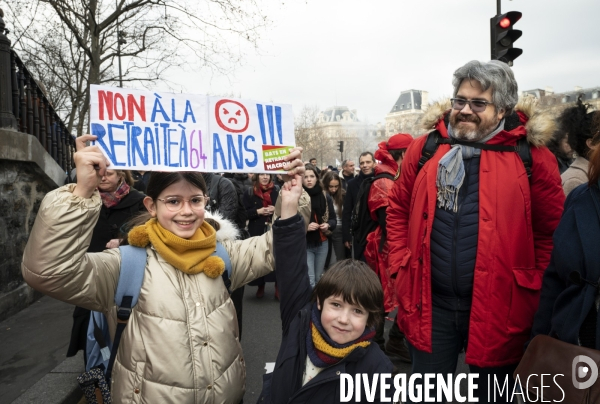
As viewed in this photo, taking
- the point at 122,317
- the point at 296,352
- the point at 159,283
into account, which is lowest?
the point at 296,352

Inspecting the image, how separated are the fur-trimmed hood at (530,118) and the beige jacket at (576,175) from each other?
1.34 metres

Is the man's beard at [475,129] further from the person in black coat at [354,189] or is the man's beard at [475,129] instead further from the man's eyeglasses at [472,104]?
the person in black coat at [354,189]

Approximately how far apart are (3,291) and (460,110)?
5330 millimetres

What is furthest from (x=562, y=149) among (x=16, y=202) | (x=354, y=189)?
(x=16, y=202)

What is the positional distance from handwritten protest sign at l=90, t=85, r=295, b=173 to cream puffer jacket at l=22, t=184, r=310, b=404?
1.32 ft

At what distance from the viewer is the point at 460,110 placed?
2.46 m

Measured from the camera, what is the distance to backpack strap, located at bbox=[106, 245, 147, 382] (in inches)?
76.5

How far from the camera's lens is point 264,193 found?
7.16 metres

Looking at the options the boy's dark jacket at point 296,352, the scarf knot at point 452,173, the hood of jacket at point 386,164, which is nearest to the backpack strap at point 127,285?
the boy's dark jacket at point 296,352

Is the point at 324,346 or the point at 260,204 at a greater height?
the point at 260,204

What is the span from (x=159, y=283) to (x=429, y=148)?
63.5 inches

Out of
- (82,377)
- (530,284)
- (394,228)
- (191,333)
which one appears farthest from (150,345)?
(530,284)

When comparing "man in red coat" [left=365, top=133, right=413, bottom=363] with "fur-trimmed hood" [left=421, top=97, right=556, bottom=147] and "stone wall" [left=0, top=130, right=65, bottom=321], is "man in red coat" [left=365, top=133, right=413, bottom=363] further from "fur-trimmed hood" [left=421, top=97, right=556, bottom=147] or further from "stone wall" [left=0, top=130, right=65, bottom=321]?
"stone wall" [left=0, top=130, right=65, bottom=321]

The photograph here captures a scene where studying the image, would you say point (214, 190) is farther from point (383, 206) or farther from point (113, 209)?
point (383, 206)
